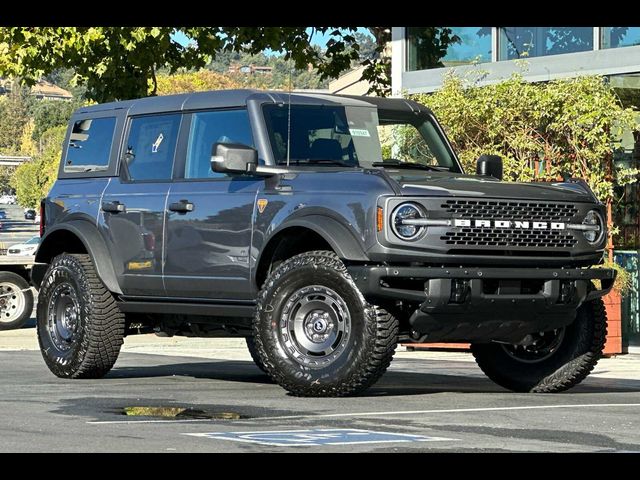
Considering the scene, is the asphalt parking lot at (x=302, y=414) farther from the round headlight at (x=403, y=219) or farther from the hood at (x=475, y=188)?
the hood at (x=475, y=188)

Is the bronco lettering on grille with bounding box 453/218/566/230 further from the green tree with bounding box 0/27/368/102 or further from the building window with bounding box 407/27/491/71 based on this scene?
the green tree with bounding box 0/27/368/102

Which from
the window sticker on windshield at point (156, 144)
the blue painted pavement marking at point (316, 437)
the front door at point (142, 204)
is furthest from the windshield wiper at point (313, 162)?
the blue painted pavement marking at point (316, 437)

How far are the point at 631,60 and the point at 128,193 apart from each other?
22.6 feet

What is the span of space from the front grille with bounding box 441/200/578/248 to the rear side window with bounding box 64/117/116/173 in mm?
3815

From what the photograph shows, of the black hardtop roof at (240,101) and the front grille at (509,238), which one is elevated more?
the black hardtop roof at (240,101)

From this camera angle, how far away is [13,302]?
1006 inches

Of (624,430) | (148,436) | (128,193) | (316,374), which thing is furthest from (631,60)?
(148,436)

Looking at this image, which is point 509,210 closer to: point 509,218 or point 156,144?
point 509,218

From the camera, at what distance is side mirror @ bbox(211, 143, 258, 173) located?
11.6 meters

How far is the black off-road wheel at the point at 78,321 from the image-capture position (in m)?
13.1

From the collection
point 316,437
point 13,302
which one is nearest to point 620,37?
point 316,437

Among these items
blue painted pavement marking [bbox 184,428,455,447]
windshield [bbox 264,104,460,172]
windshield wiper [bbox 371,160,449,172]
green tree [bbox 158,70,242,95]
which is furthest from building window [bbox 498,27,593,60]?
green tree [bbox 158,70,242,95]

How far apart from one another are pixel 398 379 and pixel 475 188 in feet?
10.9

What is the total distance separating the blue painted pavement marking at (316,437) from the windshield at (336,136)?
340 cm
